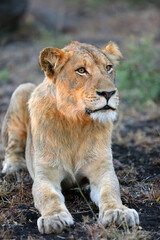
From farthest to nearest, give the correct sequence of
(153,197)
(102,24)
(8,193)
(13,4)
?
(102,24)
(13,4)
(8,193)
(153,197)

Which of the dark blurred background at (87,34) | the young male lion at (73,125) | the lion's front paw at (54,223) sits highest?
the dark blurred background at (87,34)

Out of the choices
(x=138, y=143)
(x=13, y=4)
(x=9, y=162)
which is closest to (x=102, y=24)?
(x=13, y=4)

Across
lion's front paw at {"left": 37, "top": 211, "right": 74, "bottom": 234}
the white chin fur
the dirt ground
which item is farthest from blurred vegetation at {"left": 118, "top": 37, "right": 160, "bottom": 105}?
lion's front paw at {"left": 37, "top": 211, "right": 74, "bottom": 234}

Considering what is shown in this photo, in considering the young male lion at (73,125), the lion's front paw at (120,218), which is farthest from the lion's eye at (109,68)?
the lion's front paw at (120,218)

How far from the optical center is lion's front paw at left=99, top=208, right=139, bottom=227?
304 centimetres

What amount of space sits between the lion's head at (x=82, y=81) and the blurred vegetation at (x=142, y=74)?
3.75 meters

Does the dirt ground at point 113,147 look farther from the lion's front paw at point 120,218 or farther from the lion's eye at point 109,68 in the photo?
the lion's eye at point 109,68

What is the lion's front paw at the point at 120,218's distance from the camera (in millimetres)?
3043

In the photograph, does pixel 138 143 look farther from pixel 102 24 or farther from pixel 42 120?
pixel 102 24

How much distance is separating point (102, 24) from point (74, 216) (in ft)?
40.6

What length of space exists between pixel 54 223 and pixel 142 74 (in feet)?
A: 16.1

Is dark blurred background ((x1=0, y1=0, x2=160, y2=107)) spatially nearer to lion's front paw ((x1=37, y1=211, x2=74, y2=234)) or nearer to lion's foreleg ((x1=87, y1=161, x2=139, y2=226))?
lion's foreleg ((x1=87, y1=161, x2=139, y2=226))

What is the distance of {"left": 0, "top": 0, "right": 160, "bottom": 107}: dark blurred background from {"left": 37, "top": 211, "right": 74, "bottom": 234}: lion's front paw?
4.48 m

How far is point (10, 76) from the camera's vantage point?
988 cm
